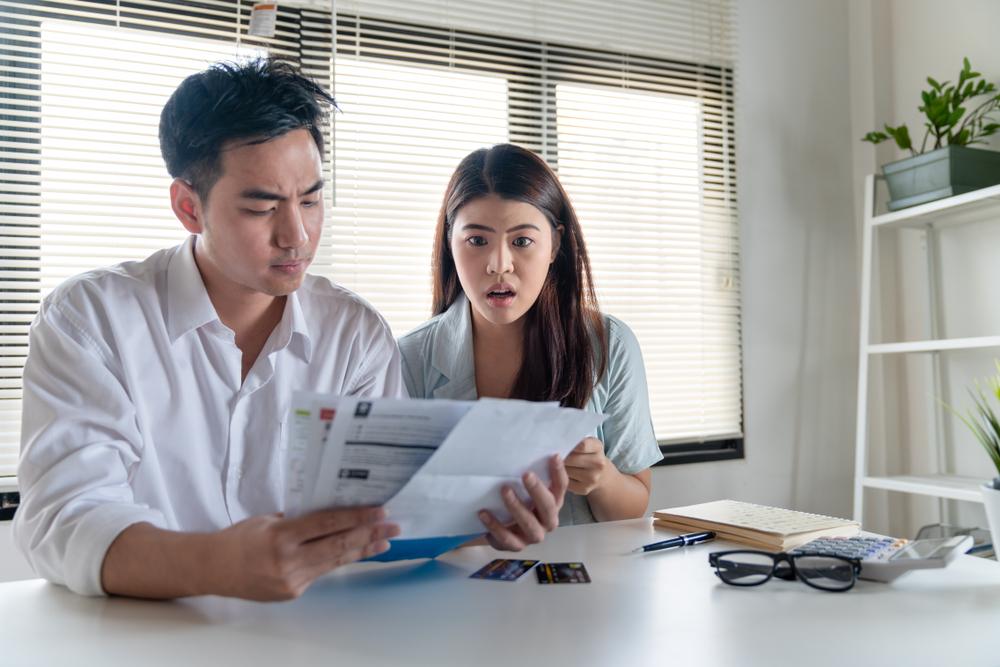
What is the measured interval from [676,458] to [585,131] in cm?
113

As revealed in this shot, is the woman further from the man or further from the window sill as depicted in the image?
the window sill

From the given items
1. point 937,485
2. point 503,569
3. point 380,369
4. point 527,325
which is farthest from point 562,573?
point 937,485

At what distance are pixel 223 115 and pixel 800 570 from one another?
1026mm

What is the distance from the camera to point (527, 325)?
5.99 feet

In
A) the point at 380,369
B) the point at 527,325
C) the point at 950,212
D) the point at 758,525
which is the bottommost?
the point at 758,525

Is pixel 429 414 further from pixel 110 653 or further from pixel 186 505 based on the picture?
pixel 186 505

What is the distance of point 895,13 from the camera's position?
9.74 ft

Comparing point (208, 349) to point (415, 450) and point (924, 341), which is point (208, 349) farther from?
point (924, 341)

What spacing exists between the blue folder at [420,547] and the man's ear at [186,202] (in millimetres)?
625

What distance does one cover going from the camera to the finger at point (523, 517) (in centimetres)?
96

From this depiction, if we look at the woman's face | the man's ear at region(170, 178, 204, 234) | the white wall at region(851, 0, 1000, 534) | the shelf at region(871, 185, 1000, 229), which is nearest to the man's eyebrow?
the man's ear at region(170, 178, 204, 234)

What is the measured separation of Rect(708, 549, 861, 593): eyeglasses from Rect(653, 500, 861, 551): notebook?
0.12 m

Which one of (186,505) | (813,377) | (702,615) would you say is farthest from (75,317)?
(813,377)

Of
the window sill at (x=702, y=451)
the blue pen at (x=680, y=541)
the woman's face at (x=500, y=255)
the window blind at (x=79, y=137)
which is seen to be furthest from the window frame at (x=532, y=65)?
the blue pen at (x=680, y=541)
